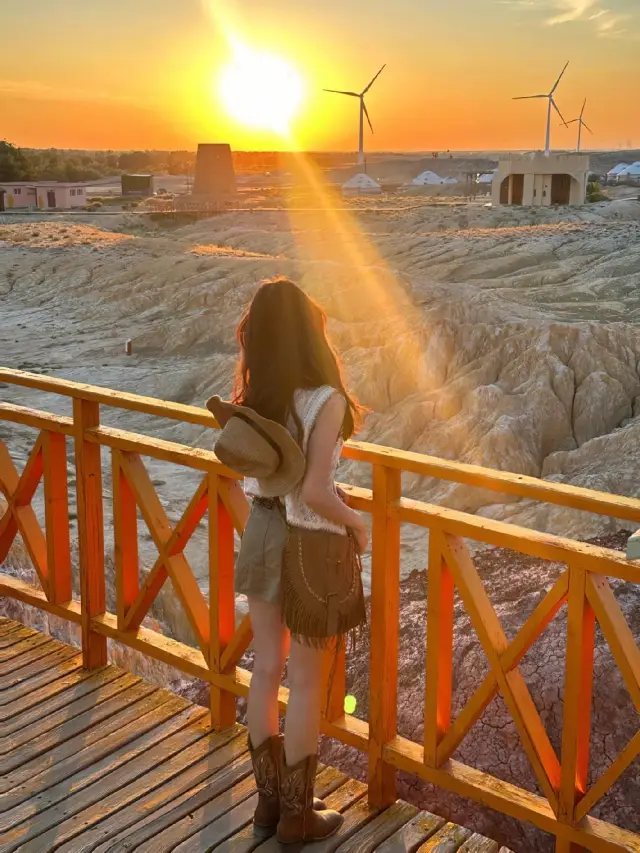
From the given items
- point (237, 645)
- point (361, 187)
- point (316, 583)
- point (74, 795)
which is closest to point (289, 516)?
point (316, 583)

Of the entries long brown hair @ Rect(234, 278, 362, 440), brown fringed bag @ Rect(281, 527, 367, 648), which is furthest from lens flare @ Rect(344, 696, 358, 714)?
long brown hair @ Rect(234, 278, 362, 440)

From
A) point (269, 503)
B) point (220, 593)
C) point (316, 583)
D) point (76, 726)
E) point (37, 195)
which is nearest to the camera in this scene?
point (316, 583)

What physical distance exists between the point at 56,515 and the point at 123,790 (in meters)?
1.53

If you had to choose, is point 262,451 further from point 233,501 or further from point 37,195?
point 37,195

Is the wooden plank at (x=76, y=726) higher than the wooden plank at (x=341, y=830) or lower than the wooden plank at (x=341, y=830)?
lower

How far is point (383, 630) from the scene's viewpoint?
3.67 m

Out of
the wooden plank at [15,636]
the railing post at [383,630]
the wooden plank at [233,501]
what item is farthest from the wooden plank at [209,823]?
the wooden plank at [15,636]

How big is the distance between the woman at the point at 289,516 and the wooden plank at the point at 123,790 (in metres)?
0.57

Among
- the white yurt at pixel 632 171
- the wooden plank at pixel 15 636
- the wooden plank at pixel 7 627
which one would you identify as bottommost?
the wooden plank at pixel 7 627

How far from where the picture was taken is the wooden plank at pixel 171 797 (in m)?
3.58

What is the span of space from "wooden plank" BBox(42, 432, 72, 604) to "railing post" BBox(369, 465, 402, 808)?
6.08 ft

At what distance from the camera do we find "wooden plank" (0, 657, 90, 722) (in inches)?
177

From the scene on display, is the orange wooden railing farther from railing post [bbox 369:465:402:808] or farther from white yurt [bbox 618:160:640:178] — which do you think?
white yurt [bbox 618:160:640:178]

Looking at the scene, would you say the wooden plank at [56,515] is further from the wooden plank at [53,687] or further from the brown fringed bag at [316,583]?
the brown fringed bag at [316,583]
